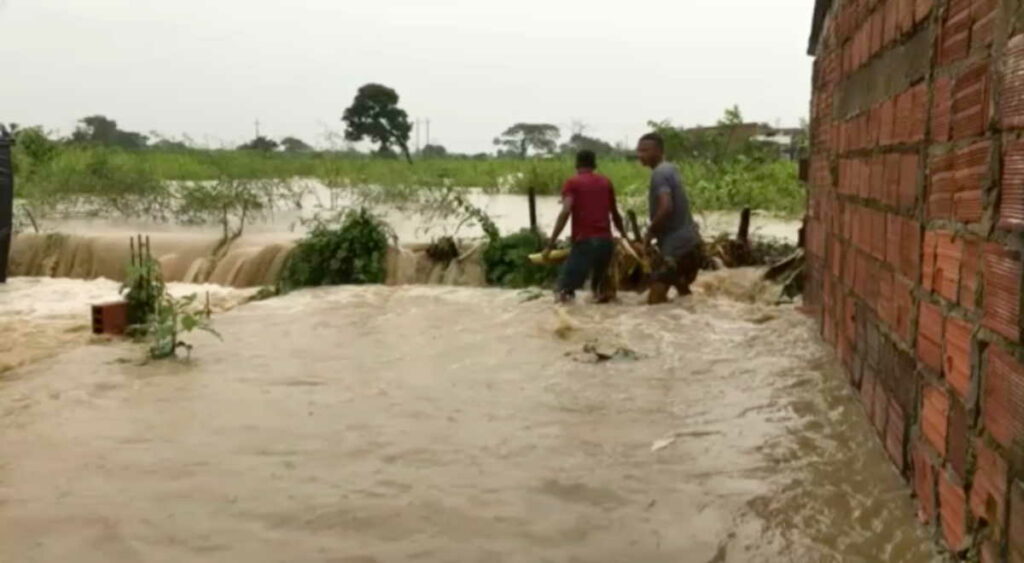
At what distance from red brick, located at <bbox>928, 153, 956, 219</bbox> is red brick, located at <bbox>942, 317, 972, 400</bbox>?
1.10 feet

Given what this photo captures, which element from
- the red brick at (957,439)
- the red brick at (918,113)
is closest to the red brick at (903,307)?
the red brick at (918,113)

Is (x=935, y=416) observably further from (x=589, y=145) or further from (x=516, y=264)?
(x=589, y=145)

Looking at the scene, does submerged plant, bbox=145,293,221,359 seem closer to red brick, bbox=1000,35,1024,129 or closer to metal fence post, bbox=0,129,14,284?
red brick, bbox=1000,35,1024,129

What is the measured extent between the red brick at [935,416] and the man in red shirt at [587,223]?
6176 mm

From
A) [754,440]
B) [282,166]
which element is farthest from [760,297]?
[282,166]

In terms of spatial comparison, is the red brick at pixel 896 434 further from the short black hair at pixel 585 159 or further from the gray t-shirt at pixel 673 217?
the short black hair at pixel 585 159

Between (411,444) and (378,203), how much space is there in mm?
11136

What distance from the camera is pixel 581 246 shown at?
957 cm

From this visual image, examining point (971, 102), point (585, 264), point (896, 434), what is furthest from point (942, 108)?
point (585, 264)

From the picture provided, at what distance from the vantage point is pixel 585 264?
9.63m

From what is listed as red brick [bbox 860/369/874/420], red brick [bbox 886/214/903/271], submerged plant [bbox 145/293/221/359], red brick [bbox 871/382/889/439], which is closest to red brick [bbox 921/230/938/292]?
red brick [bbox 886/214/903/271]

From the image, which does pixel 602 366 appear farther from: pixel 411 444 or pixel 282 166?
pixel 282 166

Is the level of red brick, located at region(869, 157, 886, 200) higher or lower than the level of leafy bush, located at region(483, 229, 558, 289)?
higher

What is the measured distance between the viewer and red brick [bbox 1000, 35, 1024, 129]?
2.29 m
